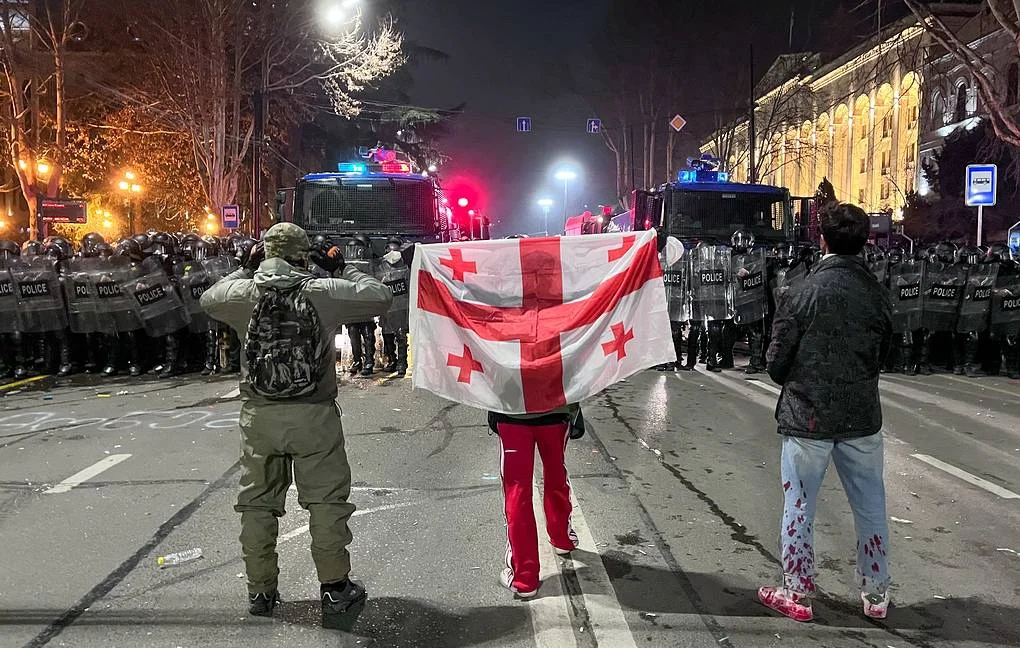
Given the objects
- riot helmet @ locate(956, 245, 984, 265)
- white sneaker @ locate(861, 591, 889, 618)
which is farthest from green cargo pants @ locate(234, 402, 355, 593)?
riot helmet @ locate(956, 245, 984, 265)

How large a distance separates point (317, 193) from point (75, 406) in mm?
5433

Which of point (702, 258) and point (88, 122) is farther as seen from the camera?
point (88, 122)

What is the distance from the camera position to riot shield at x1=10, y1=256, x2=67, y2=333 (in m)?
10.9

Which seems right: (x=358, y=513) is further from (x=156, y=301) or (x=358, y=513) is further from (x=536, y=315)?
(x=156, y=301)

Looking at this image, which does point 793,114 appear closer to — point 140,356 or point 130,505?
point 140,356

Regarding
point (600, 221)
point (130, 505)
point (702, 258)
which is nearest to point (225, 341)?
point (130, 505)

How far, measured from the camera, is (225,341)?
37.4ft

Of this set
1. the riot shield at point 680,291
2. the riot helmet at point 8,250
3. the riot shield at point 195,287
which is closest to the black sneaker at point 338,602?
the riot shield at point 195,287

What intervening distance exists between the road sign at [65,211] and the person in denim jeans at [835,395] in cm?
2272

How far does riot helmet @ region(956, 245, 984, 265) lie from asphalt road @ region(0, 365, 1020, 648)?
3.77m

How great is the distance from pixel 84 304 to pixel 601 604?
31.5 feet

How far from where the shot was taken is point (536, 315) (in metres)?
4.39

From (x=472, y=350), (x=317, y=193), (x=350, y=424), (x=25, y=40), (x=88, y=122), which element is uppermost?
(x=25, y=40)

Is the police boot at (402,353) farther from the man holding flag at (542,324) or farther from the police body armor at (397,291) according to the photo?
the man holding flag at (542,324)
